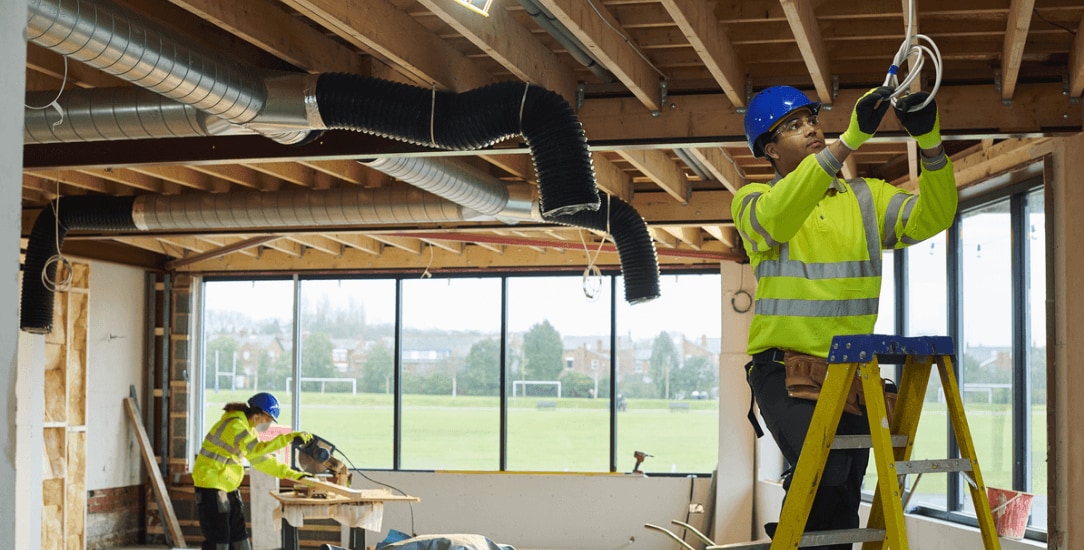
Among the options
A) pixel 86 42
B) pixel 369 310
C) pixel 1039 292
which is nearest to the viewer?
pixel 86 42

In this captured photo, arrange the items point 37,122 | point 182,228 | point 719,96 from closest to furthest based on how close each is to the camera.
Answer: point 37,122
point 719,96
point 182,228

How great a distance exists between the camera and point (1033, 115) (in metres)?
5.01

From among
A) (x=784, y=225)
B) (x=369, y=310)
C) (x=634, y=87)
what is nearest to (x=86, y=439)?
(x=369, y=310)

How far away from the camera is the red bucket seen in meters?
5.65

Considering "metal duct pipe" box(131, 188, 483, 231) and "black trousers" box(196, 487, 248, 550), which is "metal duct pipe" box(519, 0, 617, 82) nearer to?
"metal duct pipe" box(131, 188, 483, 231)

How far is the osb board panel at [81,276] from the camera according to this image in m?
10.1

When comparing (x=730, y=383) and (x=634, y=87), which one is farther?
(x=730, y=383)

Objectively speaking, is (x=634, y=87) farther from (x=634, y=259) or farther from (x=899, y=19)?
(x=634, y=259)

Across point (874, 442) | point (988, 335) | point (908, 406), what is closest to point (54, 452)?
point (988, 335)

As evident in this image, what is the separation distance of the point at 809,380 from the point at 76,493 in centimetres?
892

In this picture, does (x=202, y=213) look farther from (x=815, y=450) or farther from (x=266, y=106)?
(x=815, y=450)

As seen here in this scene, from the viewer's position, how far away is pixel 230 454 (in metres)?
8.61

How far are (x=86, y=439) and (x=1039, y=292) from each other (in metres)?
8.35

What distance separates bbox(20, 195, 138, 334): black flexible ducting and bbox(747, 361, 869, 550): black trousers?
6025mm
